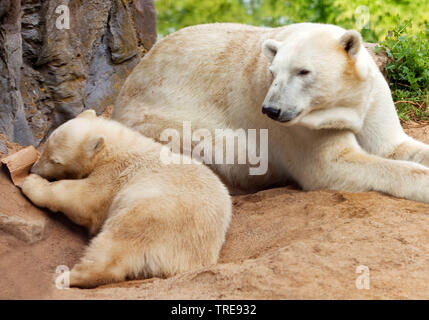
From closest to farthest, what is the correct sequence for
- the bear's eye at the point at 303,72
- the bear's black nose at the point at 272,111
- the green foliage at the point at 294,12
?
the bear's black nose at the point at 272,111, the bear's eye at the point at 303,72, the green foliage at the point at 294,12

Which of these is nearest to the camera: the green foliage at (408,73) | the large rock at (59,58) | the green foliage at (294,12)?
the large rock at (59,58)

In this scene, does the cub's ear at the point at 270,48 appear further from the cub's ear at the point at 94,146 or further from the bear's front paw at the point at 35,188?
the bear's front paw at the point at 35,188

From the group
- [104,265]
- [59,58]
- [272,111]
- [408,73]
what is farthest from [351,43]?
[408,73]

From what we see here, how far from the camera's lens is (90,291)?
288 cm

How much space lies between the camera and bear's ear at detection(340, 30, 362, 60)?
380 cm

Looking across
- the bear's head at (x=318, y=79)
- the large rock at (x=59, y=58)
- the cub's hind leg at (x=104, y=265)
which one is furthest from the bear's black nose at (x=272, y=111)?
the large rock at (x=59, y=58)

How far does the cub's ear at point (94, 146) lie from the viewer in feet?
12.6

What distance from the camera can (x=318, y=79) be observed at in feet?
12.5

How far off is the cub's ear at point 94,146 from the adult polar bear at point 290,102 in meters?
0.90

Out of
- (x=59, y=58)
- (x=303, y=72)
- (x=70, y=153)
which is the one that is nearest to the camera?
(x=303, y=72)

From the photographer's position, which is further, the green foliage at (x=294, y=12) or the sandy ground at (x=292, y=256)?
the green foliage at (x=294, y=12)

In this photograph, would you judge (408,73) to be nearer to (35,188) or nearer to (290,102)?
(290,102)

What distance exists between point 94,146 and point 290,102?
4.32 ft

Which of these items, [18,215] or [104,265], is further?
[18,215]
